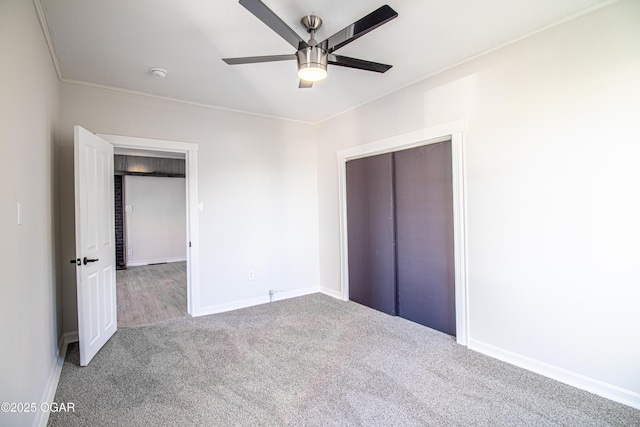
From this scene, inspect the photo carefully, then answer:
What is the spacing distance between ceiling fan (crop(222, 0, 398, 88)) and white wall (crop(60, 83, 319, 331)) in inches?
74.2

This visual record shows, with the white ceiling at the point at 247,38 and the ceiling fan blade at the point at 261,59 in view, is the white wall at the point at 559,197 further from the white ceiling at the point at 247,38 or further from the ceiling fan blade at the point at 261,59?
the ceiling fan blade at the point at 261,59

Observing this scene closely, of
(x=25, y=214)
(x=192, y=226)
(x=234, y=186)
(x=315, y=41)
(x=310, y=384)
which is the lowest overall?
(x=310, y=384)

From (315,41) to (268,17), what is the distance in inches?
19.3

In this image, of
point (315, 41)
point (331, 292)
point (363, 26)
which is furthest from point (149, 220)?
point (363, 26)

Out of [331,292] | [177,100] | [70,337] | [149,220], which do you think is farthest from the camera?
[149,220]

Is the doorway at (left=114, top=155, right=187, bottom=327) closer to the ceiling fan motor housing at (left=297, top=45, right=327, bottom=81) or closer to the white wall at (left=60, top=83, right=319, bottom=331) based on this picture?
the white wall at (left=60, top=83, right=319, bottom=331)

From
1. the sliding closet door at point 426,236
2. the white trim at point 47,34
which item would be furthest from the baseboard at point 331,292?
the white trim at point 47,34

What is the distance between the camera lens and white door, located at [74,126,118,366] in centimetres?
259

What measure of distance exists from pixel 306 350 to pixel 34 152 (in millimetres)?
2528

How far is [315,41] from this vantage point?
6.64 ft

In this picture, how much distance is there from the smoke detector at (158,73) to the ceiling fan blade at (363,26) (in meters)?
1.72

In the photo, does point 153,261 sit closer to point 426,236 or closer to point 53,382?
point 53,382

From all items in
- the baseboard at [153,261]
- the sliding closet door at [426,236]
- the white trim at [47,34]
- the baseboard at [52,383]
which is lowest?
the baseboard at [52,383]

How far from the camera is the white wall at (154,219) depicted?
7195mm
